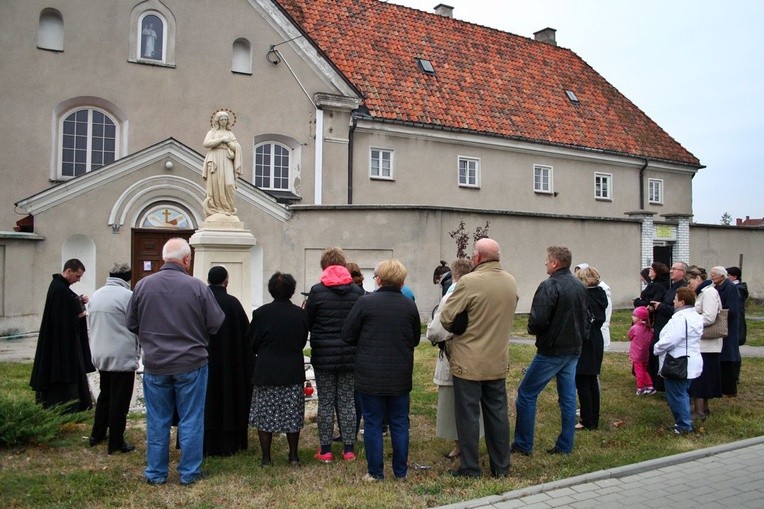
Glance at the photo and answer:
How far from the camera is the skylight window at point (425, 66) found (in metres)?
25.3

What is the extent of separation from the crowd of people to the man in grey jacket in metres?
0.01

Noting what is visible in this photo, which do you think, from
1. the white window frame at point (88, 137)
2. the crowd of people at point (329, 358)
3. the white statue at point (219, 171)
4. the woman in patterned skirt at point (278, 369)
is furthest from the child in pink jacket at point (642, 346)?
the white window frame at point (88, 137)

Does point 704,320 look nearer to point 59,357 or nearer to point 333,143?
point 59,357

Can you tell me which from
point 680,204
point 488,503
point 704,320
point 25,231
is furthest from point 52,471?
point 680,204

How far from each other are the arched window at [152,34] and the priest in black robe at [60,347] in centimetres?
1261

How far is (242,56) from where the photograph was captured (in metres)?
20.2

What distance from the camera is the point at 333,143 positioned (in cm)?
2119

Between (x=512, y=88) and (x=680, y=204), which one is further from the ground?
(x=512, y=88)

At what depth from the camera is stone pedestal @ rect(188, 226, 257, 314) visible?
10.7m

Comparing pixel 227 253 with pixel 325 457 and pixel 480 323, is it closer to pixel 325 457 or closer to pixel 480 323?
pixel 325 457

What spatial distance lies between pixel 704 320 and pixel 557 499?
4054 millimetres

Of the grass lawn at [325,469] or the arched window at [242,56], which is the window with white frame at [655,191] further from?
the grass lawn at [325,469]

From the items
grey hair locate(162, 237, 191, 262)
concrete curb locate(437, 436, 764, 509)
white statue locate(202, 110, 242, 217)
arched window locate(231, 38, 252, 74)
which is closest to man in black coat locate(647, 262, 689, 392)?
concrete curb locate(437, 436, 764, 509)

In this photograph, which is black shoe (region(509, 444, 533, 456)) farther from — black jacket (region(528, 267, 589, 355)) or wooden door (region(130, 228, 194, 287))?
wooden door (region(130, 228, 194, 287))
